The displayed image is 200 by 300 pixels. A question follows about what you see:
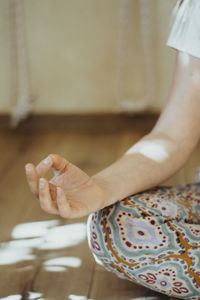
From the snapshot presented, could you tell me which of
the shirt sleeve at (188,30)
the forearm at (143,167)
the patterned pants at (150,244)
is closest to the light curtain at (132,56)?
the shirt sleeve at (188,30)

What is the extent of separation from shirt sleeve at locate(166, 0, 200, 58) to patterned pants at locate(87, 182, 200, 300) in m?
0.39

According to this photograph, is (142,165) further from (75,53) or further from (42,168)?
(75,53)

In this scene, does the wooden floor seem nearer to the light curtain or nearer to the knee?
the knee

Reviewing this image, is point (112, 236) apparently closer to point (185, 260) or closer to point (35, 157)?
point (185, 260)

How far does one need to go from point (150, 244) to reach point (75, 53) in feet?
5.79

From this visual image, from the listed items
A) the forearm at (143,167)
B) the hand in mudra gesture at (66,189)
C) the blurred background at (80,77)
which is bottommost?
the blurred background at (80,77)

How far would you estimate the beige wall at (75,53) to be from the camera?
2.40 meters

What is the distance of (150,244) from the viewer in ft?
2.99

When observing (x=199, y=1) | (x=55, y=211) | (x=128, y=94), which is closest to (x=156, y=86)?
(x=128, y=94)

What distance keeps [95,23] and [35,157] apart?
2.84 feet

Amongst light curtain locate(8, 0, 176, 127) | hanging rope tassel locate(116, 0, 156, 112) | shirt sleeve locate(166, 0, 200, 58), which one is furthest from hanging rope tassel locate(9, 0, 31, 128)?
shirt sleeve locate(166, 0, 200, 58)

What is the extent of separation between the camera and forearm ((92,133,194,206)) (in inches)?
35.9

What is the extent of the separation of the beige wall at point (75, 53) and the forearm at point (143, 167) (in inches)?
58.3

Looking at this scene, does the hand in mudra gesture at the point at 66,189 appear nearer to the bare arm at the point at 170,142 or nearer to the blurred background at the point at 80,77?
the bare arm at the point at 170,142
